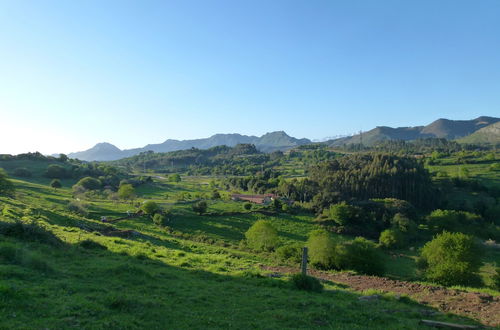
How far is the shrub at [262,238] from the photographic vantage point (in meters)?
48.4

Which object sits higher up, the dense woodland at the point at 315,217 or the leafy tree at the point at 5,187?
the leafy tree at the point at 5,187

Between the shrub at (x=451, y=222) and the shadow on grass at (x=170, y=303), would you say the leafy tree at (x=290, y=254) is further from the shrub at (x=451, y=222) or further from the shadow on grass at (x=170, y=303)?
the shrub at (x=451, y=222)

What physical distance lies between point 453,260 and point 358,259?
861cm

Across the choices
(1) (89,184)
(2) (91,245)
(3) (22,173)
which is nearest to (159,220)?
(2) (91,245)

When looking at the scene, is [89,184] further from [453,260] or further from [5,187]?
[453,260]

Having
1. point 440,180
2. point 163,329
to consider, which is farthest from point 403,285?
point 440,180

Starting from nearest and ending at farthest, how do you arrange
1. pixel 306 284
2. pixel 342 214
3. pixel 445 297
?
pixel 445 297 < pixel 306 284 < pixel 342 214

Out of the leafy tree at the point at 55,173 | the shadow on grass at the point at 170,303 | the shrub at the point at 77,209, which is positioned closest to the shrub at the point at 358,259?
the shadow on grass at the point at 170,303

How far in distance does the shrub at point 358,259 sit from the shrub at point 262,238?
16.1 m

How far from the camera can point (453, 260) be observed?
30219 mm

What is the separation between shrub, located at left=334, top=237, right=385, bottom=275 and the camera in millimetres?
32656

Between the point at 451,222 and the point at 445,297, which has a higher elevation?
the point at 445,297

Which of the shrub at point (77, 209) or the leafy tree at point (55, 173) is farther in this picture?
the leafy tree at point (55, 173)

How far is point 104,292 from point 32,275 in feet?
13.0
